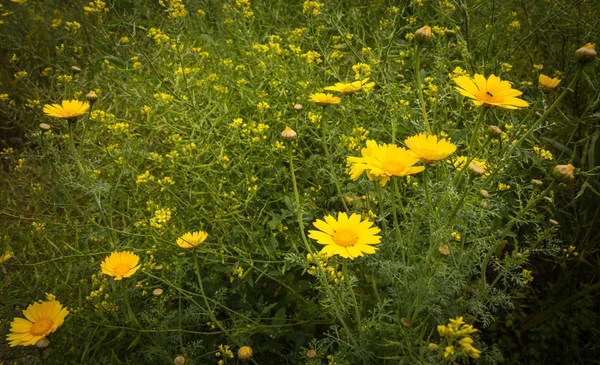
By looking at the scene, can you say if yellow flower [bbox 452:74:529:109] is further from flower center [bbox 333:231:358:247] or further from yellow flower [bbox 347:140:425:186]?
flower center [bbox 333:231:358:247]

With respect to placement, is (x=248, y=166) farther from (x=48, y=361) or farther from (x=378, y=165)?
(x=48, y=361)

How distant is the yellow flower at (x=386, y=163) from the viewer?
114cm

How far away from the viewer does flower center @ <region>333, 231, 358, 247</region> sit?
118 centimetres

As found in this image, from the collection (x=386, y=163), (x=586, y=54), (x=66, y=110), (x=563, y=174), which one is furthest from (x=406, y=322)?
(x=66, y=110)

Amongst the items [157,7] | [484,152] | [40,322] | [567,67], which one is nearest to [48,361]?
[40,322]

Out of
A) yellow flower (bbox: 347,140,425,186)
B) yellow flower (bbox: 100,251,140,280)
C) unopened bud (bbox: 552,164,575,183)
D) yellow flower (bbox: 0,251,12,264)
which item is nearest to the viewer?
unopened bud (bbox: 552,164,575,183)

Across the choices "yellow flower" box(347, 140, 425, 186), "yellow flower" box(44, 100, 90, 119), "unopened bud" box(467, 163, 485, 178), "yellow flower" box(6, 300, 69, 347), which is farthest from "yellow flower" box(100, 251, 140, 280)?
"unopened bud" box(467, 163, 485, 178)

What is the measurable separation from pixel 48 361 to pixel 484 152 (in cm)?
173

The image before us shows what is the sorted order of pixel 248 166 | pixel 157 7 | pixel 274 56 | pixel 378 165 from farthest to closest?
1. pixel 157 7
2. pixel 274 56
3. pixel 248 166
4. pixel 378 165

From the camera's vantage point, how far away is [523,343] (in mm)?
2100

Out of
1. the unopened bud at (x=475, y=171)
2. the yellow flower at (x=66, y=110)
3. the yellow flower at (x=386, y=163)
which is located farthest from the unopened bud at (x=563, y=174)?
the yellow flower at (x=66, y=110)

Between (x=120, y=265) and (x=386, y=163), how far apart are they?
36.8 inches

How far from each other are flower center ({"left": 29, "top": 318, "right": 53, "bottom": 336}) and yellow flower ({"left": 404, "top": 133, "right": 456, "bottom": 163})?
1231 millimetres

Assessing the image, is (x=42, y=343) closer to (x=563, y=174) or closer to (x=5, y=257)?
(x=5, y=257)
